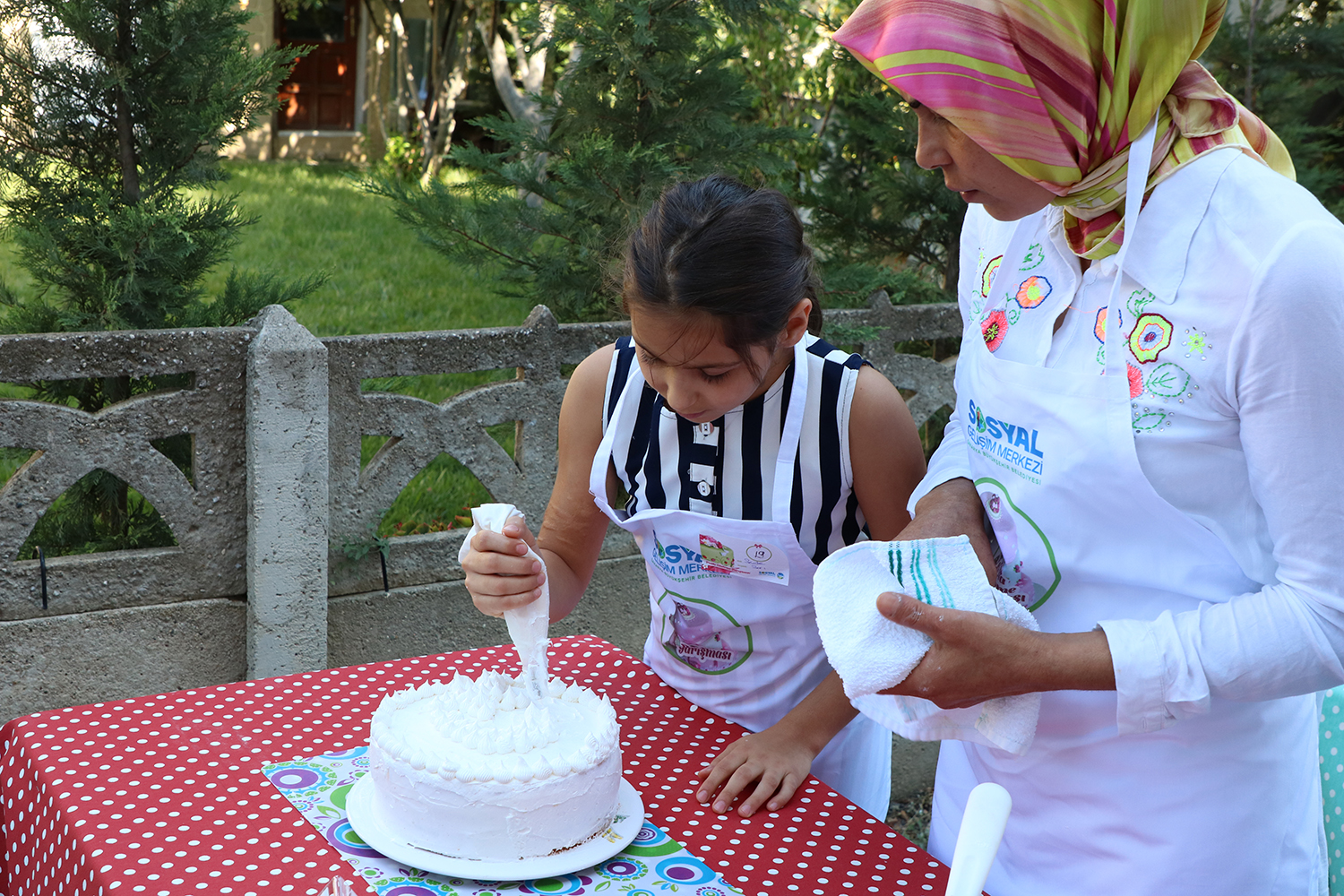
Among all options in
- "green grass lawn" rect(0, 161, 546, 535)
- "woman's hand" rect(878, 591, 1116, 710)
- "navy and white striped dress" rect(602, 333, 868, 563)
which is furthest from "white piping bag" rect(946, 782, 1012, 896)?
"green grass lawn" rect(0, 161, 546, 535)

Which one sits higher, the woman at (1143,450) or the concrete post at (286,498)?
the woman at (1143,450)

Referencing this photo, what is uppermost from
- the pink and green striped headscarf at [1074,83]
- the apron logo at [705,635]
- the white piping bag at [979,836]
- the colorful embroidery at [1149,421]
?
the pink and green striped headscarf at [1074,83]

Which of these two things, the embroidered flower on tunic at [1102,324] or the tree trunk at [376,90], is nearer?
the embroidered flower on tunic at [1102,324]

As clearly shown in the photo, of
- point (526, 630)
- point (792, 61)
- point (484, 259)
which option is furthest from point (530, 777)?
point (792, 61)

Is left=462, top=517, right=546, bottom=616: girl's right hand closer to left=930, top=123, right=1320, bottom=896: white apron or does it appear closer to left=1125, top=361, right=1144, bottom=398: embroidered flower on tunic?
left=930, top=123, right=1320, bottom=896: white apron

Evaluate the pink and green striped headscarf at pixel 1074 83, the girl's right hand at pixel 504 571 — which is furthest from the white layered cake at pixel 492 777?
the pink and green striped headscarf at pixel 1074 83

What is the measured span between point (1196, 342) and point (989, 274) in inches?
15.7

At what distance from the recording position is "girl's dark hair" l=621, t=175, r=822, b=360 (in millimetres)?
1706

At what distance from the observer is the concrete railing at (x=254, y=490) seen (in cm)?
273

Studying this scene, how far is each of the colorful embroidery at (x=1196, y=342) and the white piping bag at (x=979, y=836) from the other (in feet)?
1.67

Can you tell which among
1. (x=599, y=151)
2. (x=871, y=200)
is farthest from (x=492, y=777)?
(x=871, y=200)

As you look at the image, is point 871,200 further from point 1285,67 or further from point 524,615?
point 524,615

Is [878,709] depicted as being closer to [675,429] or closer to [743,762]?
[743,762]

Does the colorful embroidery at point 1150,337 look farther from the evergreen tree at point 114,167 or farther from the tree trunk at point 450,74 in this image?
the tree trunk at point 450,74
